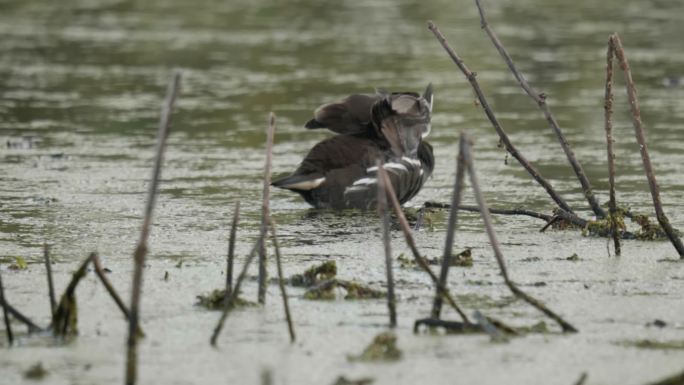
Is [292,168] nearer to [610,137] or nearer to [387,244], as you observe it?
[610,137]

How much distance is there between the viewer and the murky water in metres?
4.12

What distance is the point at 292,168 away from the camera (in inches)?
323

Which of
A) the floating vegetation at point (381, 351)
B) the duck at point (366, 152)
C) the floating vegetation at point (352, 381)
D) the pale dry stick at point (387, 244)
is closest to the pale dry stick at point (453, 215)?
the pale dry stick at point (387, 244)

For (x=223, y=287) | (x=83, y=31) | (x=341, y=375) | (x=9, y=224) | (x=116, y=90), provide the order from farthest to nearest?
(x=83, y=31)
(x=116, y=90)
(x=9, y=224)
(x=223, y=287)
(x=341, y=375)

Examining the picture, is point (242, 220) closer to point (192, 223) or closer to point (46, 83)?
point (192, 223)

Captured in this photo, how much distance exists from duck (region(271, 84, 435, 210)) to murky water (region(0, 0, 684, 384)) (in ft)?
0.46

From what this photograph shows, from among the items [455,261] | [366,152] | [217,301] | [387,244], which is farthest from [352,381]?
[366,152]

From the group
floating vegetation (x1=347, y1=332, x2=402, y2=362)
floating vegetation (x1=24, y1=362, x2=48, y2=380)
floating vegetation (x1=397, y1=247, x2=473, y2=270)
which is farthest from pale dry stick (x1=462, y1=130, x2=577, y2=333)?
floating vegetation (x1=24, y1=362, x2=48, y2=380)

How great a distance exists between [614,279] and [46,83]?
25.3 ft

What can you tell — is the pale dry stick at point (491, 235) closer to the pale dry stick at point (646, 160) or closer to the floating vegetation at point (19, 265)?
the pale dry stick at point (646, 160)

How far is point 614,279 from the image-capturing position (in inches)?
201

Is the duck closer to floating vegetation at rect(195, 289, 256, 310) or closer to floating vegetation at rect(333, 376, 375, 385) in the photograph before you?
floating vegetation at rect(195, 289, 256, 310)

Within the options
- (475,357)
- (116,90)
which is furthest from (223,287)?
(116,90)

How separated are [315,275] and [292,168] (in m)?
3.23
